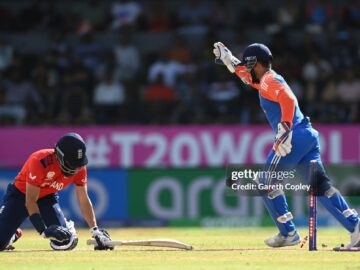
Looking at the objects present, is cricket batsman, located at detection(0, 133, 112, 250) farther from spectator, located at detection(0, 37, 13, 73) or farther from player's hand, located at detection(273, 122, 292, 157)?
spectator, located at detection(0, 37, 13, 73)

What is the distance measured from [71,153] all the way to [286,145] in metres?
2.17

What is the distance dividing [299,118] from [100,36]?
11395mm

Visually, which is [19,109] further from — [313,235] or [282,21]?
[313,235]

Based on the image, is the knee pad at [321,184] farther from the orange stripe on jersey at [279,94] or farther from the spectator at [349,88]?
the spectator at [349,88]

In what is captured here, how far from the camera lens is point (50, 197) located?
11.3m

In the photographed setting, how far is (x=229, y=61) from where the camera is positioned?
12070 millimetres

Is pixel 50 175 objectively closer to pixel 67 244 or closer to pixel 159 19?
pixel 67 244

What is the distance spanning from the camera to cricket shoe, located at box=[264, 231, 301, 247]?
11.0m

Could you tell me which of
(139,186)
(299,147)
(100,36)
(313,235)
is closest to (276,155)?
(299,147)

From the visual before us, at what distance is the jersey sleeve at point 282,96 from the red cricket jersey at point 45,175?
6.82 ft

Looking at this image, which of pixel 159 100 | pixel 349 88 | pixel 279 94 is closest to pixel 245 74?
pixel 279 94

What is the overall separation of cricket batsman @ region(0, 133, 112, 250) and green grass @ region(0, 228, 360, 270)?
19cm

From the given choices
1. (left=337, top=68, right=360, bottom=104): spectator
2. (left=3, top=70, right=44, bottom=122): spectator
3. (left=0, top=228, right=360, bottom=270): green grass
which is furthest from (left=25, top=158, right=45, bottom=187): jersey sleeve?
(left=337, top=68, right=360, bottom=104): spectator

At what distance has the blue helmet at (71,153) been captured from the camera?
34.3 feet
